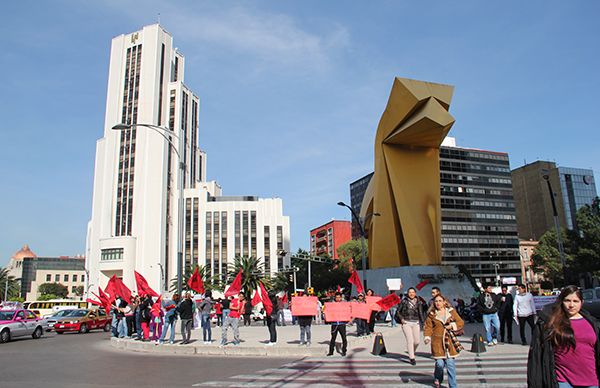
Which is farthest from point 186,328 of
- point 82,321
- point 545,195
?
point 545,195

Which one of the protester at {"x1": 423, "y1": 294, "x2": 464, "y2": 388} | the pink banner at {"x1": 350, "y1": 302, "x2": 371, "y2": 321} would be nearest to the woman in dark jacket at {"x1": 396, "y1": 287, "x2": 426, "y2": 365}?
the pink banner at {"x1": 350, "y1": 302, "x2": 371, "y2": 321}

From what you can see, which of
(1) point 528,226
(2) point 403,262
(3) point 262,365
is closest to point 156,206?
(2) point 403,262

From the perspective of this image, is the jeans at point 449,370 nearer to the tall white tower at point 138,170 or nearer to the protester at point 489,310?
the protester at point 489,310

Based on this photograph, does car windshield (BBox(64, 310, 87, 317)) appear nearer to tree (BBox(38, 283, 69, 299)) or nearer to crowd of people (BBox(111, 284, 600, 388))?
crowd of people (BBox(111, 284, 600, 388))

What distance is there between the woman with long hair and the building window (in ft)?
240

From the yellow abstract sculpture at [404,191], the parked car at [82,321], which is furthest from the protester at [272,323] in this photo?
the yellow abstract sculpture at [404,191]

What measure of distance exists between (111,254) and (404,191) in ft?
172

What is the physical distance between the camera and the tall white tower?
72.3m

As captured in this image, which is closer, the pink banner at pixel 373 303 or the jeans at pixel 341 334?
the jeans at pixel 341 334

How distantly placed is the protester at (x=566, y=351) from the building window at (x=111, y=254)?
73.1 metres

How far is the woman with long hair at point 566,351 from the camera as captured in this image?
396cm

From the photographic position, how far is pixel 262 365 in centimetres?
1161

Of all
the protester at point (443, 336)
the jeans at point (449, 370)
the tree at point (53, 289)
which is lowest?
the jeans at point (449, 370)

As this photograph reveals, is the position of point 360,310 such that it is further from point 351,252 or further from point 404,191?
point 351,252
